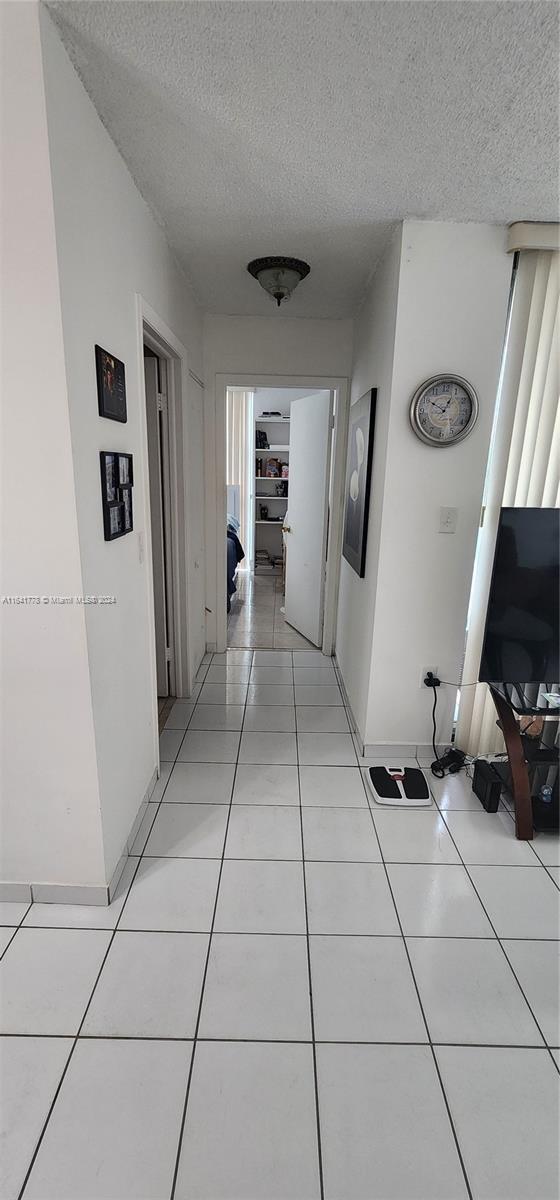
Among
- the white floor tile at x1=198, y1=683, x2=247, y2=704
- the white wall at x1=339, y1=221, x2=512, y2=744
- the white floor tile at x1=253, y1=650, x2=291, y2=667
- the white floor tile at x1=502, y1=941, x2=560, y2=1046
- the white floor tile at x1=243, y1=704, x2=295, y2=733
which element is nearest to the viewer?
the white floor tile at x1=502, y1=941, x2=560, y2=1046

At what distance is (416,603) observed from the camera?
8.45 feet

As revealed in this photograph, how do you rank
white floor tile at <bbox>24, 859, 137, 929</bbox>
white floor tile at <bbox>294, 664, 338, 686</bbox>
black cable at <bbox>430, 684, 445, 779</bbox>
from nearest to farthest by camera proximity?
white floor tile at <bbox>24, 859, 137, 929</bbox> < black cable at <bbox>430, 684, 445, 779</bbox> < white floor tile at <bbox>294, 664, 338, 686</bbox>

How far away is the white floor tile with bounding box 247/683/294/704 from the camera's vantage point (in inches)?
133

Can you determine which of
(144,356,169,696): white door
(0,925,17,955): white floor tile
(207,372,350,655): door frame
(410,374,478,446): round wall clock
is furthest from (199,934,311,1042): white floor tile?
(207,372,350,655): door frame

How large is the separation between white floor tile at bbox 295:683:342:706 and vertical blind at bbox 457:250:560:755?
4.16 ft

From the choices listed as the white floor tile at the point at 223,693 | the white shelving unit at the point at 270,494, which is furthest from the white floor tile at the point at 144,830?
the white shelving unit at the point at 270,494

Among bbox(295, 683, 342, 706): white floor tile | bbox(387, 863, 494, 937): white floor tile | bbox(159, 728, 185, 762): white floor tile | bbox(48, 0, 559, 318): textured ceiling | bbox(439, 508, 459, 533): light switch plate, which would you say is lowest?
bbox(387, 863, 494, 937): white floor tile

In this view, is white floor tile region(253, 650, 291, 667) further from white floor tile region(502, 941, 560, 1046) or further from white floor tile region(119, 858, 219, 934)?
white floor tile region(502, 941, 560, 1046)

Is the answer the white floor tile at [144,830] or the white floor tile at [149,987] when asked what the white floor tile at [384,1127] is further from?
the white floor tile at [144,830]

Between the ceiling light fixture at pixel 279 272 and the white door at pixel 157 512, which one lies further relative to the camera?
the white door at pixel 157 512

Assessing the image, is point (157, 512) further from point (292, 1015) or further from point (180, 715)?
point (292, 1015)

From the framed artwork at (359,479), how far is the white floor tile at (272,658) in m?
1.03

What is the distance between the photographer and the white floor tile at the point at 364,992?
1.43 metres

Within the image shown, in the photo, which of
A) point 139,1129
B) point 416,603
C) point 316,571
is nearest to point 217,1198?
point 139,1129
